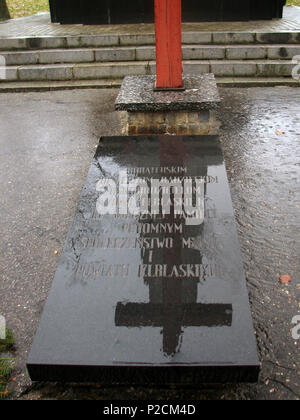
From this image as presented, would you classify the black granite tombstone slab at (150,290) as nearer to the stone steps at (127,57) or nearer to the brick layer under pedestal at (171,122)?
the brick layer under pedestal at (171,122)

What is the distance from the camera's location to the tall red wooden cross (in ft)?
15.7

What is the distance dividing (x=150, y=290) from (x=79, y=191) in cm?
245

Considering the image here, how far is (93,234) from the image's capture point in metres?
2.96

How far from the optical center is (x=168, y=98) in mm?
4930

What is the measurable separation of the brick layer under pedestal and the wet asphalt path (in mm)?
581

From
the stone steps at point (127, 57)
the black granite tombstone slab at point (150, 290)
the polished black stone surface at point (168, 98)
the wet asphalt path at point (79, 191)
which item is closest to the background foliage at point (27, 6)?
the stone steps at point (127, 57)

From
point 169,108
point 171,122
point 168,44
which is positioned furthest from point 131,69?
point 169,108

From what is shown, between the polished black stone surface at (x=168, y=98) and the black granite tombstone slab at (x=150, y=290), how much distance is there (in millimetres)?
1321

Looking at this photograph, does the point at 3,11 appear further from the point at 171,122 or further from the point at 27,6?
the point at 171,122

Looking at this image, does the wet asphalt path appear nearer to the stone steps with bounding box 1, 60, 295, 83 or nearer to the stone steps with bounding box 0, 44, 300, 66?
the stone steps with bounding box 1, 60, 295, 83

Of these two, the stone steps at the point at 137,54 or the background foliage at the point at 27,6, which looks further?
the background foliage at the point at 27,6

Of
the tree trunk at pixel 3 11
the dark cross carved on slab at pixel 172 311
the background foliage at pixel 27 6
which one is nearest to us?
the dark cross carved on slab at pixel 172 311

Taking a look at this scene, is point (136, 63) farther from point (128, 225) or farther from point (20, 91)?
point (128, 225)

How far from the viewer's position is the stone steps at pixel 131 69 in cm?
801
